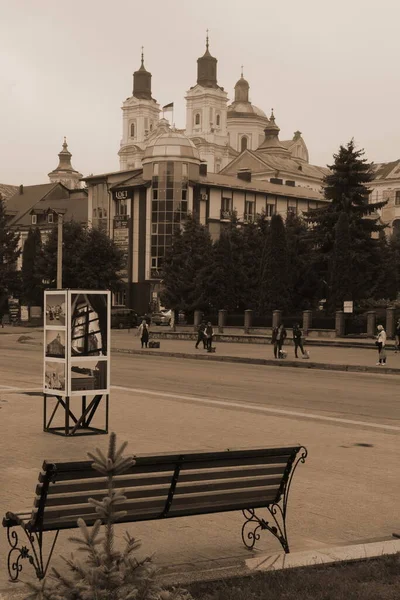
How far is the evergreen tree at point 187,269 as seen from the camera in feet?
196

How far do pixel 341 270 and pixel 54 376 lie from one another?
41286mm

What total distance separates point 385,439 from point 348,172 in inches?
1900

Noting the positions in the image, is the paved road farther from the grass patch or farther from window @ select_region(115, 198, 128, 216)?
window @ select_region(115, 198, 128, 216)

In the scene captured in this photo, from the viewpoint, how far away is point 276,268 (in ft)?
181

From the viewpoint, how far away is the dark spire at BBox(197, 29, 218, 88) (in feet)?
500

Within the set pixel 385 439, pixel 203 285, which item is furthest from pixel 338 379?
pixel 203 285

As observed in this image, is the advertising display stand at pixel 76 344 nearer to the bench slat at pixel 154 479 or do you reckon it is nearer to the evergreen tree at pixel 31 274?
the bench slat at pixel 154 479

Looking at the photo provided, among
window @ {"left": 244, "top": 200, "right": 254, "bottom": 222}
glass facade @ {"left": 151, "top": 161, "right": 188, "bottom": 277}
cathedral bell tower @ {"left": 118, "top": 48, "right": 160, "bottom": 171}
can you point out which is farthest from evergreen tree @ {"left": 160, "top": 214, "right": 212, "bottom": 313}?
cathedral bell tower @ {"left": 118, "top": 48, "right": 160, "bottom": 171}

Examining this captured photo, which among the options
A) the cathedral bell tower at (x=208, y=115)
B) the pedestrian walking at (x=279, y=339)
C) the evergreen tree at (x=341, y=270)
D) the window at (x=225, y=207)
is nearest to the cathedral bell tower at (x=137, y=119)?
the cathedral bell tower at (x=208, y=115)

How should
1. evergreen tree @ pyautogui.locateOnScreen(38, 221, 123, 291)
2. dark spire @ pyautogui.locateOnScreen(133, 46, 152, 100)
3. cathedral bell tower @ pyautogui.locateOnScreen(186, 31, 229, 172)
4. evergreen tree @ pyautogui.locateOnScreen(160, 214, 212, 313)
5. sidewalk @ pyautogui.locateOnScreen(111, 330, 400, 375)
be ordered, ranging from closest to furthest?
1. sidewalk @ pyautogui.locateOnScreen(111, 330, 400, 375)
2. evergreen tree @ pyautogui.locateOnScreen(160, 214, 212, 313)
3. evergreen tree @ pyautogui.locateOnScreen(38, 221, 123, 291)
4. cathedral bell tower @ pyautogui.locateOnScreen(186, 31, 229, 172)
5. dark spire @ pyautogui.locateOnScreen(133, 46, 152, 100)

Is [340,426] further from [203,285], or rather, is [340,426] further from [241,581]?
[203,285]

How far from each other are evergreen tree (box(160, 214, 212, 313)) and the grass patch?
52534 millimetres

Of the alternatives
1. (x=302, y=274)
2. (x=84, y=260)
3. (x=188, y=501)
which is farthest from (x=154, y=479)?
(x=84, y=260)

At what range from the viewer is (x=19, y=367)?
2897cm
